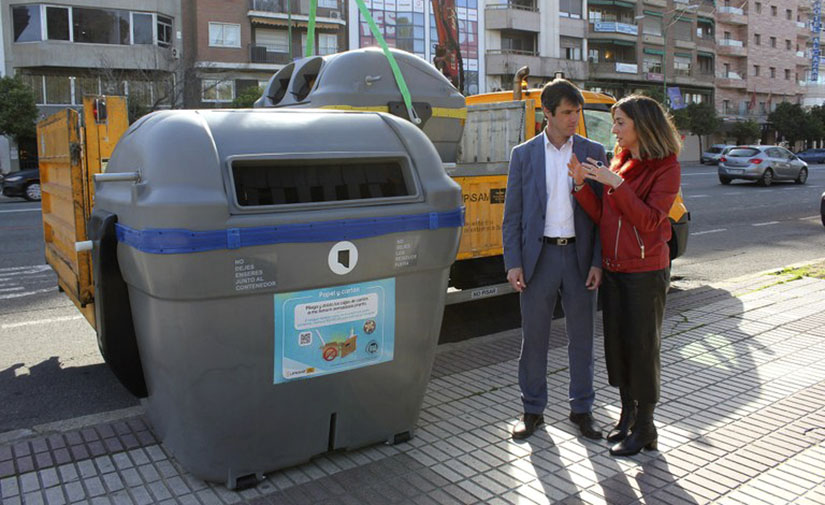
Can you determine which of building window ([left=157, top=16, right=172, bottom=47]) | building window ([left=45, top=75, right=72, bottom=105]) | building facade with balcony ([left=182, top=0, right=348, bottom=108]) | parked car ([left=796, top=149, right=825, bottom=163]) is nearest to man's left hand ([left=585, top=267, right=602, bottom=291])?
building facade with balcony ([left=182, top=0, right=348, bottom=108])

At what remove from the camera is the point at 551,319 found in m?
3.86

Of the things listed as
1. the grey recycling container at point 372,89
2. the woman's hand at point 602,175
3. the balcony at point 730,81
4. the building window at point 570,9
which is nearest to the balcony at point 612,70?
the building window at point 570,9

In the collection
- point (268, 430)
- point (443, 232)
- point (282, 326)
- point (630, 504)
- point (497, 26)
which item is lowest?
point (630, 504)

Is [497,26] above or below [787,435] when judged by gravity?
above

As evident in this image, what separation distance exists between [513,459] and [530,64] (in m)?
48.5

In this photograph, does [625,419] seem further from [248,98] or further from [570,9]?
[570,9]

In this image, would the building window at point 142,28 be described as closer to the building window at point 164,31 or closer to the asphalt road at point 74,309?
the building window at point 164,31

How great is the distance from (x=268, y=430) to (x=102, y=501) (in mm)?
763

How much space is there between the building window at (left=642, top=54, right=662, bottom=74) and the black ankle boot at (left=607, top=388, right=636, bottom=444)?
5825cm

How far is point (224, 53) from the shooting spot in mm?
38938

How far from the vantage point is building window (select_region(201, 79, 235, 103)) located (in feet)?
124

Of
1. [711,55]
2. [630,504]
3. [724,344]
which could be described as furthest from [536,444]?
[711,55]

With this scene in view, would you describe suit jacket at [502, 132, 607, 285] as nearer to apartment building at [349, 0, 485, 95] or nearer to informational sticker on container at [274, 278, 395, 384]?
informational sticker on container at [274, 278, 395, 384]

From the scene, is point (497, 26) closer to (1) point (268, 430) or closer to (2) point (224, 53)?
(2) point (224, 53)
